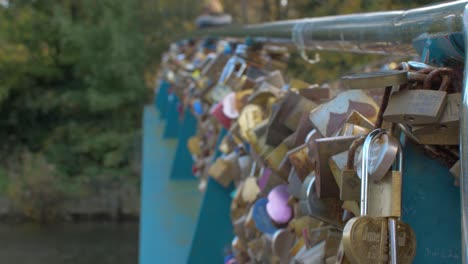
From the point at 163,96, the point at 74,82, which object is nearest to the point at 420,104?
the point at 163,96

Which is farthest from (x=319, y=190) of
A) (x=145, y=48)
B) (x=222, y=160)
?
(x=145, y=48)

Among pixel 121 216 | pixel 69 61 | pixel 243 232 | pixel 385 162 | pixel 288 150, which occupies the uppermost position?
pixel 385 162

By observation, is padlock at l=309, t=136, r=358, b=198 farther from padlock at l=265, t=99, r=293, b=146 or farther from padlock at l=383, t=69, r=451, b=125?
padlock at l=265, t=99, r=293, b=146

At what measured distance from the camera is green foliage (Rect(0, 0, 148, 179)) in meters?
16.7

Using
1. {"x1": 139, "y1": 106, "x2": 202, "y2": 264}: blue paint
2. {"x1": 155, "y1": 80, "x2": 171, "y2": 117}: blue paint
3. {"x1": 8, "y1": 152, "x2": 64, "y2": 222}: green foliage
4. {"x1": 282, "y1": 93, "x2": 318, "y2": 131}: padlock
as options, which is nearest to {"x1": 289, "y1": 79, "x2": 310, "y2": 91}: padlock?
{"x1": 282, "y1": 93, "x2": 318, "y2": 131}: padlock

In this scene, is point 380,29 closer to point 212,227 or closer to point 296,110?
point 296,110

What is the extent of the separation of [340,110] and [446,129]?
0.41 meters

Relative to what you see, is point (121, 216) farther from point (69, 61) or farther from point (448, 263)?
point (448, 263)

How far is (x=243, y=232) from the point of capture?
6.76ft

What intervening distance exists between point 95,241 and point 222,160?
10950 mm

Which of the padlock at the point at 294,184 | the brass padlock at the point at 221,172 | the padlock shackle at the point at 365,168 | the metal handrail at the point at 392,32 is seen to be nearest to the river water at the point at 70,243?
the brass padlock at the point at 221,172

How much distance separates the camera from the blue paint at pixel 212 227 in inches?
103

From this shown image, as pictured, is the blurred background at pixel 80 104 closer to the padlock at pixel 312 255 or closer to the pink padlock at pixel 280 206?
the pink padlock at pixel 280 206

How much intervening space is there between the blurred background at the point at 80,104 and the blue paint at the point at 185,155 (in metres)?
8.07
